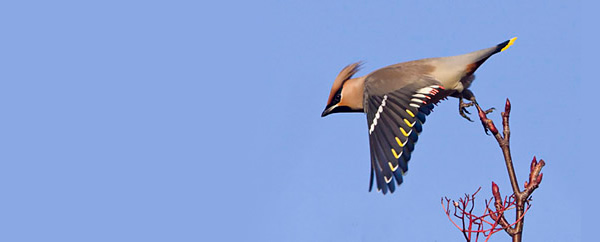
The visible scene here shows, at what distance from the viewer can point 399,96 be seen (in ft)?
17.6

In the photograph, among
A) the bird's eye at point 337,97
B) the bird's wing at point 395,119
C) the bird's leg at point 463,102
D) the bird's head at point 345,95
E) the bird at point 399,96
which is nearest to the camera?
the bird's wing at point 395,119

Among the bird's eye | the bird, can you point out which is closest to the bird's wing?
the bird

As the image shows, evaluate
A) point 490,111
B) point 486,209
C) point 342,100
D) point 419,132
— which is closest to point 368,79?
point 342,100

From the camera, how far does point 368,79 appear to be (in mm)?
5895

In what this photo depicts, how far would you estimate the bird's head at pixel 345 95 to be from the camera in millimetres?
5902

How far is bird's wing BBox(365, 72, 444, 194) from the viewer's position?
449 centimetres

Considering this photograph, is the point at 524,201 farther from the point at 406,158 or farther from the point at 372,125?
the point at 372,125

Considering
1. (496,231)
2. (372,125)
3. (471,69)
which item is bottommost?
(496,231)

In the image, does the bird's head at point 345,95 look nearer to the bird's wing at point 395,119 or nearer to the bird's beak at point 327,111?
the bird's beak at point 327,111

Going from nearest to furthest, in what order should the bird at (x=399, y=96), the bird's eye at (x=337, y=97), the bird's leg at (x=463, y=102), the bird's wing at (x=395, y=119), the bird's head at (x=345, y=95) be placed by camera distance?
the bird's wing at (x=395, y=119) < the bird at (x=399, y=96) < the bird's leg at (x=463, y=102) < the bird's head at (x=345, y=95) < the bird's eye at (x=337, y=97)

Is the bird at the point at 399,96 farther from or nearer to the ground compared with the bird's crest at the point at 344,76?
nearer to the ground

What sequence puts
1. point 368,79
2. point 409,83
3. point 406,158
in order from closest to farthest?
1. point 406,158
2. point 409,83
3. point 368,79

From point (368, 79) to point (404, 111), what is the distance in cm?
84

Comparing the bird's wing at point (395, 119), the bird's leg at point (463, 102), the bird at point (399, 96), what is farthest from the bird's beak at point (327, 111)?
the bird's leg at point (463, 102)
